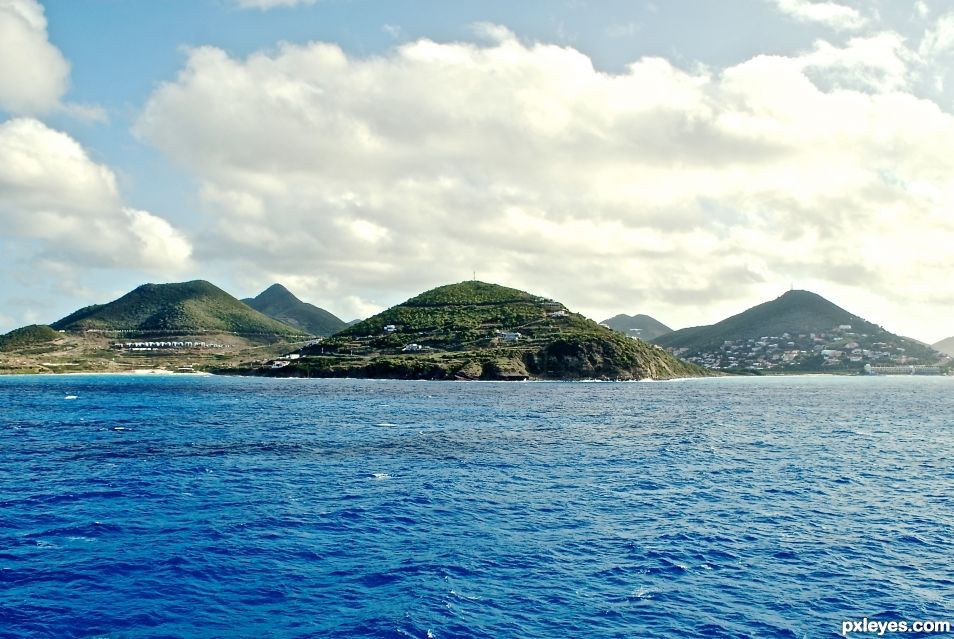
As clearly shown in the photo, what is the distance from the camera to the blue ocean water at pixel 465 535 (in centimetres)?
3253

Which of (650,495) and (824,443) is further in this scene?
(824,443)

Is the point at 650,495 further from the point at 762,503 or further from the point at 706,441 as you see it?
the point at 706,441

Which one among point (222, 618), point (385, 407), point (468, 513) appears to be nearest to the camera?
point (222, 618)

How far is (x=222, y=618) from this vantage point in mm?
31781

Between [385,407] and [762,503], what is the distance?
3974 inches

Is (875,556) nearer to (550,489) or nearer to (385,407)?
(550,489)

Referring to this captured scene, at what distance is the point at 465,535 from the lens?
4553cm

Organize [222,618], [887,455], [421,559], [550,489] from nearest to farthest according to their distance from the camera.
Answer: [222,618] < [421,559] < [550,489] < [887,455]

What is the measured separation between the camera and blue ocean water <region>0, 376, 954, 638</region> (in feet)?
107

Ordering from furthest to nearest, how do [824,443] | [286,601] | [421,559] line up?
[824,443], [421,559], [286,601]

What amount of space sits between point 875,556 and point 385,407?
375 feet

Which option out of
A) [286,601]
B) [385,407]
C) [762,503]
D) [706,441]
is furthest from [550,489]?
[385,407]

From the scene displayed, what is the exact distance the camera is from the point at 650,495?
5912 centimetres

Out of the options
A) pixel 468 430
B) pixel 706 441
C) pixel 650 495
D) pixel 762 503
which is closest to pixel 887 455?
pixel 706 441
